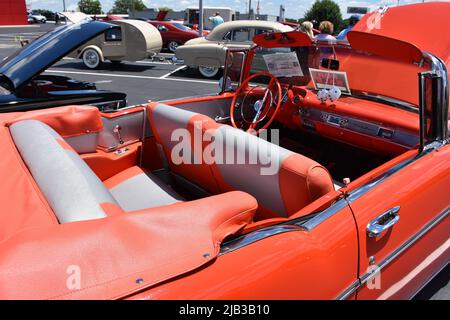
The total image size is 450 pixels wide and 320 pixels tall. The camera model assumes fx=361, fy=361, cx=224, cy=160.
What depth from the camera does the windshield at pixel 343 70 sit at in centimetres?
248

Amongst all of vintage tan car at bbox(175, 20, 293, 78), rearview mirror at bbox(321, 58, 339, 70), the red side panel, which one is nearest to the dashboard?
rearview mirror at bbox(321, 58, 339, 70)

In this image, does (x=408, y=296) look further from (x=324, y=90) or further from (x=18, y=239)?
(x=18, y=239)

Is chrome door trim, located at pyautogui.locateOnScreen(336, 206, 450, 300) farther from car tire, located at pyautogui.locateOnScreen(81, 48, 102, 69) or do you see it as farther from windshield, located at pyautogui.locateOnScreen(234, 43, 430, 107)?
car tire, located at pyautogui.locateOnScreen(81, 48, 102, 69)

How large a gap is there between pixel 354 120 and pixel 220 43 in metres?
7.73

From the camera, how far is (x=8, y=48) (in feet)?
52.3

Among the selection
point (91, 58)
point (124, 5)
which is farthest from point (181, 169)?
point (124, 5)

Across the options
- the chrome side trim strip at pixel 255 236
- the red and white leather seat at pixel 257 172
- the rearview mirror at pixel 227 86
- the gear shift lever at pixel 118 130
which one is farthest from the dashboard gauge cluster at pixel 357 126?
the gear shift lever at pixel 118 130

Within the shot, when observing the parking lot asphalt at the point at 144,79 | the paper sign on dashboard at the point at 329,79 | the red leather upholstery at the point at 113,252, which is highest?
the paper sign on dashboard at the point at 329,79

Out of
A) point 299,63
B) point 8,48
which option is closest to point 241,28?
point 299,63

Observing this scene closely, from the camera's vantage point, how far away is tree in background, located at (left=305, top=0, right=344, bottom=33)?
3064 cm

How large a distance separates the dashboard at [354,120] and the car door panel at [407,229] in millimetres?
368

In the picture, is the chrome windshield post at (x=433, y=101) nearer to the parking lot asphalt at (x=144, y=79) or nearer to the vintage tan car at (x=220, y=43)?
the parking lot asphalt at (x=144, y=79)

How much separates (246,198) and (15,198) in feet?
2.83

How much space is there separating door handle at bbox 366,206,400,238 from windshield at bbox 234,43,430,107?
119 centimetres
